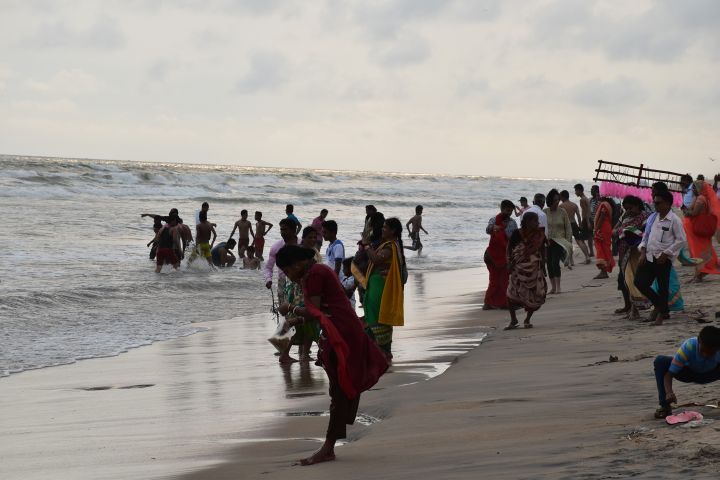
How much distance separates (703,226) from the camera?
44.9 ft

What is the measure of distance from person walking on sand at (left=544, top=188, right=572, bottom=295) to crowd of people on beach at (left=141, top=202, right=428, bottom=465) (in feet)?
15.7

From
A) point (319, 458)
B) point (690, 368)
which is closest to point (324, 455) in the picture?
point (319, 458)

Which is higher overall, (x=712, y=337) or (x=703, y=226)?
(x=703, y=226)

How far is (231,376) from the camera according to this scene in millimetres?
9742

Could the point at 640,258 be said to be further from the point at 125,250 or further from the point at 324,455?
the point at 125,250

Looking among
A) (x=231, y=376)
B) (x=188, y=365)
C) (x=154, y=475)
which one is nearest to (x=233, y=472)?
(x=154, y=475)

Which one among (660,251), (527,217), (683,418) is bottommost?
(683,418)

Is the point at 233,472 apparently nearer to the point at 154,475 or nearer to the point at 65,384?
the point at 154,475

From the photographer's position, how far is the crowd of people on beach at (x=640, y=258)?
18.2 ft

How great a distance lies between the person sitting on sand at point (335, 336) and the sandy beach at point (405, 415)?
0.30m

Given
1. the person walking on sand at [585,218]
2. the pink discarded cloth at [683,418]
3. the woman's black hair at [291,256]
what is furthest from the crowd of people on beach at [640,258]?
the person walking on sand at [585,218]

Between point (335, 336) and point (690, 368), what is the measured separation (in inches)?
77.4

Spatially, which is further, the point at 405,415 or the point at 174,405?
the point at 174,405

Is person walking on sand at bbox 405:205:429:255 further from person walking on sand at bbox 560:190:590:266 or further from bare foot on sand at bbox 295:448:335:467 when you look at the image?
bare foot on sand at bbox 295:448:335:467
